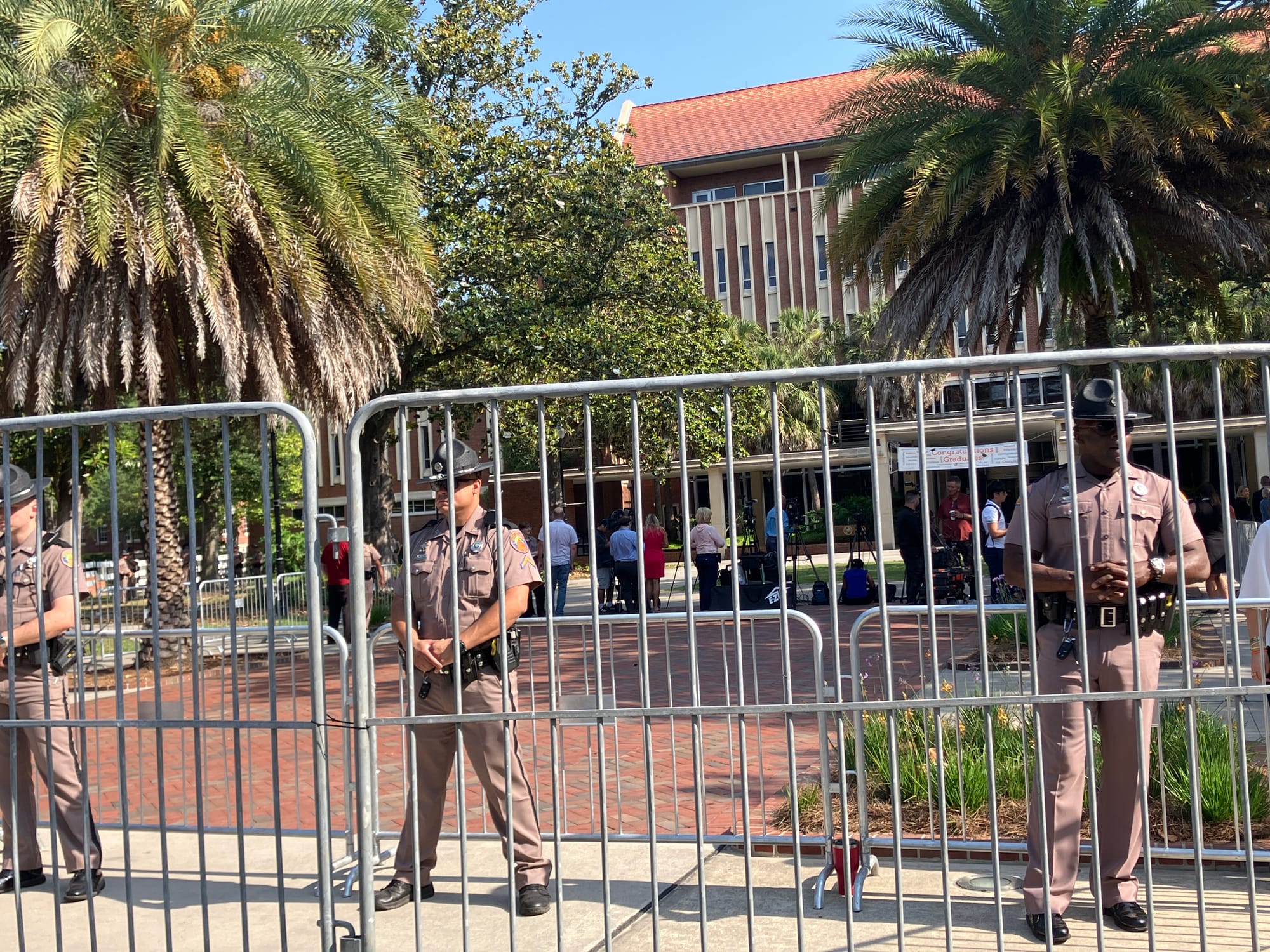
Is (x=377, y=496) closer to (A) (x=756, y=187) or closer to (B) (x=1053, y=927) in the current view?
(B) (x=1053, y=927)

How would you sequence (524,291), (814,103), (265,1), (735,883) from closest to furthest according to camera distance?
(735,883), (265,1), (524,291), (814,103)

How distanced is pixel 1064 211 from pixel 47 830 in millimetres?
11965

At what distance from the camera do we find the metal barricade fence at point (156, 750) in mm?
3973

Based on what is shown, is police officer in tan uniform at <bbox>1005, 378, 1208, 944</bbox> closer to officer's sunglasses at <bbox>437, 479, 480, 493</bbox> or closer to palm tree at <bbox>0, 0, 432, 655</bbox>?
officer's sunglasses at <bbox>437, 479, 480, 493</bbox>

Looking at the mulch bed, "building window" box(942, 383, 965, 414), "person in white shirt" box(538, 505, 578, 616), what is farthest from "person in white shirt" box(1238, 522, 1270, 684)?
"person in white shirt" box(538, 505, 578, 616)

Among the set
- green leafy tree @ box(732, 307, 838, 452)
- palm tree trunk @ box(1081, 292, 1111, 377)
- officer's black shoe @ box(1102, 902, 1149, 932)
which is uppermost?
green leafy tree @ box(732, 307, 838, 452)

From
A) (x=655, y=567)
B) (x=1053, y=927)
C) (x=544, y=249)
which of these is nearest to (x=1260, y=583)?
(x=1053, y=927)

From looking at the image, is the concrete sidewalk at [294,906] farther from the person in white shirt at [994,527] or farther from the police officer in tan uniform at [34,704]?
the person in white shirt at [994,527]

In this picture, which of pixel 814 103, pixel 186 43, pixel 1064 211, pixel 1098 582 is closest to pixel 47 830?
pixel 1098 582

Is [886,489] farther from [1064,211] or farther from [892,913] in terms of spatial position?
[1064,211]

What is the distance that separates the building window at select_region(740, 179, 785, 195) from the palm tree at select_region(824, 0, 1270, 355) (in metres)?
33.6

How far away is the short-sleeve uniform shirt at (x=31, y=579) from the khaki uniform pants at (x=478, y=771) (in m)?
1.52

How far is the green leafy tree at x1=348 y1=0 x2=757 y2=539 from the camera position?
19828 mm

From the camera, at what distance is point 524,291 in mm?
20094
